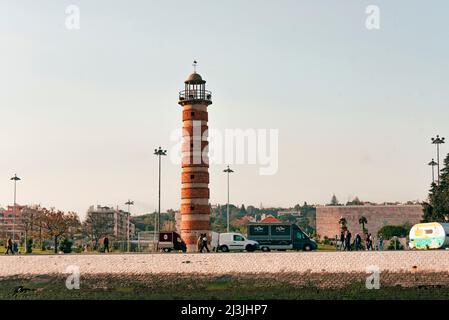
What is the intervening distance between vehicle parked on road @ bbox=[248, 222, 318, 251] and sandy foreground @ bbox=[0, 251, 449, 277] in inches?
450

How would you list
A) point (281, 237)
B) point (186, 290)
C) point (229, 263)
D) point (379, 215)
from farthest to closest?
point (379, 215)
point (281, 237)
point (229, 263)
point (186, 290)

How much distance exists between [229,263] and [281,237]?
12386 millimetres

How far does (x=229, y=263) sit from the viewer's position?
162 ft

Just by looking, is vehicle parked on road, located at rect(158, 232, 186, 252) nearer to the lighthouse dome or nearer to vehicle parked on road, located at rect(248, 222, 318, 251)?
vehicle parked on road, located at rect(248, 222, 318, 251)

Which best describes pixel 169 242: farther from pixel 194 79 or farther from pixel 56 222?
pixel 56 222

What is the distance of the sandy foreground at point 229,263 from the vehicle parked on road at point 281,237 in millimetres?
11437

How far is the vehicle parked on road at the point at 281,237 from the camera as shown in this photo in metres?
60.6

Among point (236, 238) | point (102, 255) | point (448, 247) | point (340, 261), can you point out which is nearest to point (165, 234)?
point (236, 238)

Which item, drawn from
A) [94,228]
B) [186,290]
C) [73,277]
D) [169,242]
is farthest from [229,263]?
[94,228]

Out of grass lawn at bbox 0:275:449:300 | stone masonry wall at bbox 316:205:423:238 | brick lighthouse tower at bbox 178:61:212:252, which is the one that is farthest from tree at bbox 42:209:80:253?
stone masonry wall at bbox 316:205:423:238

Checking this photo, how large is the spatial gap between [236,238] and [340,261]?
14486mm

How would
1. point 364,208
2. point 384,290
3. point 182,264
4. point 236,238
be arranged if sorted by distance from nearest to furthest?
point 384,290, point 182,264, point 236,238, point 364,208

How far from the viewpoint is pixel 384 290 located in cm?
4512
